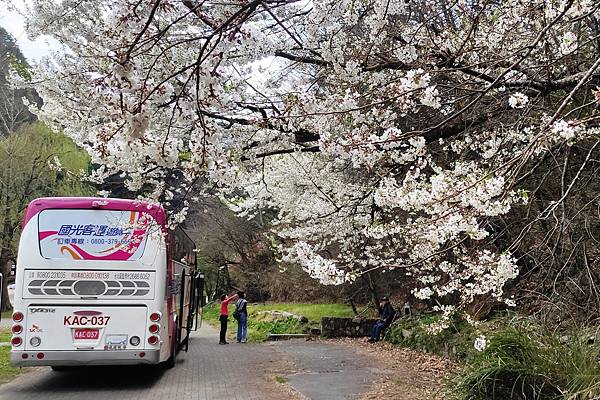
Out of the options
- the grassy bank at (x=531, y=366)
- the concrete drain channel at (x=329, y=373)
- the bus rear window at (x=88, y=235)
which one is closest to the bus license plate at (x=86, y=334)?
the bus rear window at (x=88, y=235)

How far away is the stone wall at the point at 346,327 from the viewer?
19.5 m

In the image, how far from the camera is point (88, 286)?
32.1 ft

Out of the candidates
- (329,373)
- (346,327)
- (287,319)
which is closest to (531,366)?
(329,373)

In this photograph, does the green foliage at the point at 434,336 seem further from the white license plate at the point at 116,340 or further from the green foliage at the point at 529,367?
the white license plate at the point at 116,340

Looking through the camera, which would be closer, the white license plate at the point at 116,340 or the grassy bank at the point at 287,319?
the white license plate at the point at 116,340

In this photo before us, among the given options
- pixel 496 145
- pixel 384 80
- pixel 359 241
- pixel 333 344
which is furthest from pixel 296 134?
pixel 333 344

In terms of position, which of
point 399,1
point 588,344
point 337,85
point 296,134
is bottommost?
point 588,344

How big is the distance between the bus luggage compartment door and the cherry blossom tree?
2.00 meters

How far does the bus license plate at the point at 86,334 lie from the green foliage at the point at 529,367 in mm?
5788

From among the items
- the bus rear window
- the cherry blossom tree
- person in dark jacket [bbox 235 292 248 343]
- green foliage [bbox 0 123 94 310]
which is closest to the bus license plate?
the bus rear window

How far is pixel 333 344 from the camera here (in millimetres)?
17656

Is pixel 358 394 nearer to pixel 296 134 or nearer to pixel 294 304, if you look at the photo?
pixel 296 134

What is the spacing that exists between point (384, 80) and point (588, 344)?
4006 millimetres

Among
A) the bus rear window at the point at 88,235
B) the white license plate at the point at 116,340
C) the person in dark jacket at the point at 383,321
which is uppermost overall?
the bus rear window at the point at 88,235
